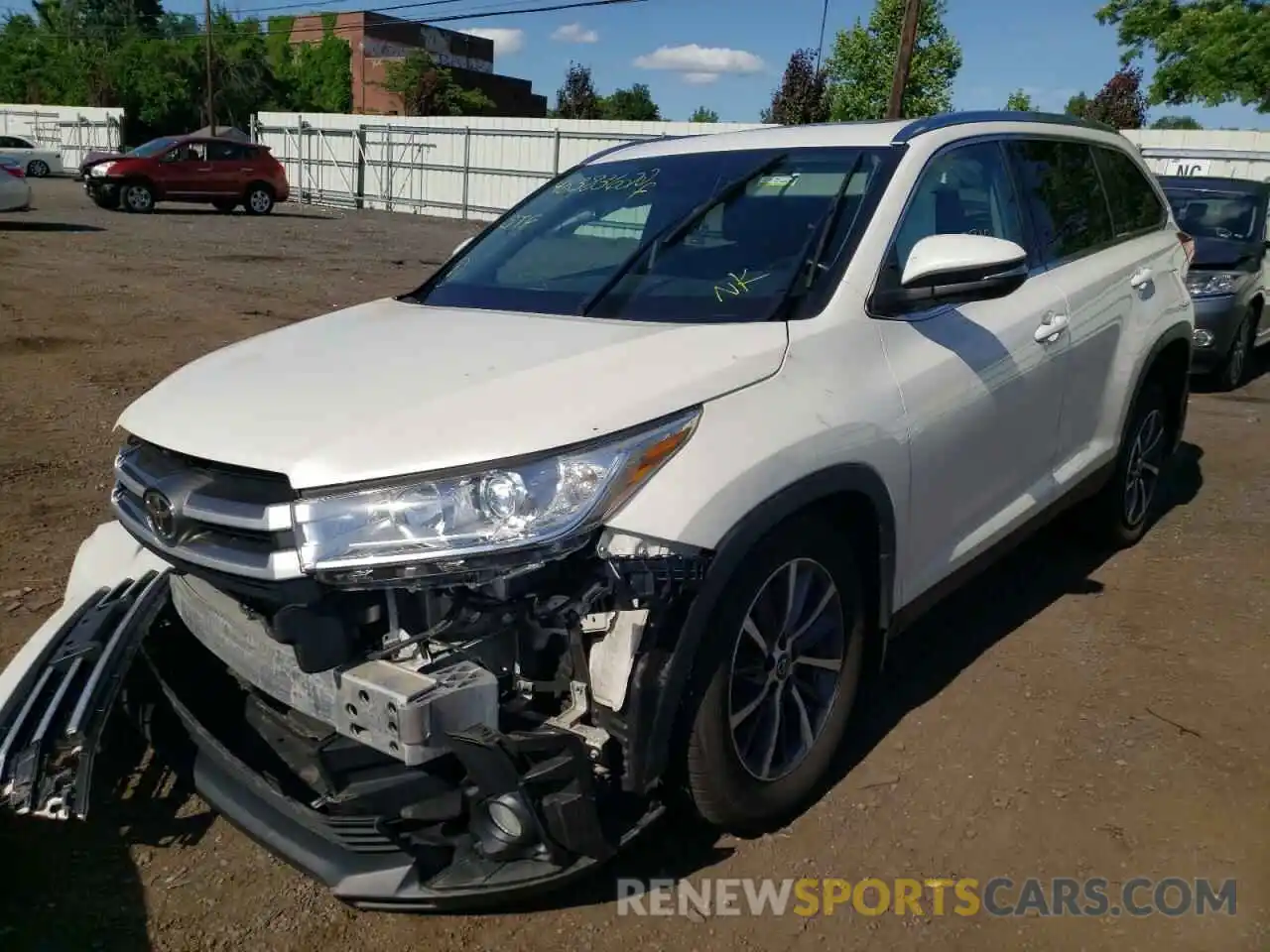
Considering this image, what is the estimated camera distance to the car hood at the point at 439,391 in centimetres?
222

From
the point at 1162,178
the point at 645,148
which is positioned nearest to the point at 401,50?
the point at 1162,178

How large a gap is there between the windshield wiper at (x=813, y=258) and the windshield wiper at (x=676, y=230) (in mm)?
318

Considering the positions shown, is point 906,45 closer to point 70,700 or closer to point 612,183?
point 612,183

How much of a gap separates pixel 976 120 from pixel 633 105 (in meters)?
73.4

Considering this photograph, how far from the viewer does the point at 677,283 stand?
3082 mm

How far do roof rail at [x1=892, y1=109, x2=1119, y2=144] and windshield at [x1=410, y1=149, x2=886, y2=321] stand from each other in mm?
180

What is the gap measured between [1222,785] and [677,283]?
2165 millimetres

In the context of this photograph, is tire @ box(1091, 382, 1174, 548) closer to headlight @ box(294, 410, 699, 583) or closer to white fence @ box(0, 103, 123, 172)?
headlight @ box(294, 410, 699, 583)

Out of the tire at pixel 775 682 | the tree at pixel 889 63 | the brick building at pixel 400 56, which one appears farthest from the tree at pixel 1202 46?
the brick building at pixel 400 56

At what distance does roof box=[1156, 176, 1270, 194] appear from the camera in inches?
383

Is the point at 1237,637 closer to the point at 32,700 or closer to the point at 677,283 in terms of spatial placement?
the point at 677,283

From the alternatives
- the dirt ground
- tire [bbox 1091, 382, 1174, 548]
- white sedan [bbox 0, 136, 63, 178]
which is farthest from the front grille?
white sedan [bbox 0, 136, 63, 178]

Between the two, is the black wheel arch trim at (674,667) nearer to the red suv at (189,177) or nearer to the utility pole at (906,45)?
the utility pole at (906,45)

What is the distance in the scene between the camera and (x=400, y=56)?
68812 millimetres
